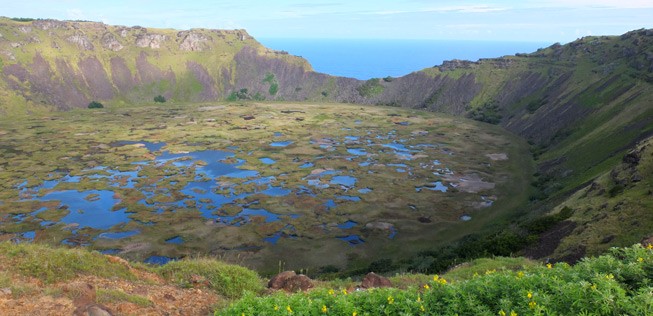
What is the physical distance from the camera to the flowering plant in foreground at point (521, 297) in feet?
35.9

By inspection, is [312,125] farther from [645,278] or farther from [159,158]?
[645,278]

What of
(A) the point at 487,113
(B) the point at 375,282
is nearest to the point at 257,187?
(B) the point at 375,282

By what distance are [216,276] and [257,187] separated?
63.2 meters

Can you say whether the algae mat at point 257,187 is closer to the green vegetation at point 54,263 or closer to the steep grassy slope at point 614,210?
the steep grassy slope at point 614,210

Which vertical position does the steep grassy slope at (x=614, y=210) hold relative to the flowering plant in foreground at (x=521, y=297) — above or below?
below

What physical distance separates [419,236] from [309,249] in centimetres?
1788

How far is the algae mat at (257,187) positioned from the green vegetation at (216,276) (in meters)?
29.6

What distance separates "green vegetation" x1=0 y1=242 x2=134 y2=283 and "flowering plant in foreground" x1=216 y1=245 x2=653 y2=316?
10.0 meters

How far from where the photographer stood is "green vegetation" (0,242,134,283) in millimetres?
18547

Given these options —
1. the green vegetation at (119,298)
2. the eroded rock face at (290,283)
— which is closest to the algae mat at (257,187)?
the eroded rock face at (290,283)

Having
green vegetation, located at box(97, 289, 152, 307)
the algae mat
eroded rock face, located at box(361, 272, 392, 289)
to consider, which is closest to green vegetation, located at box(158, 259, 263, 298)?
green vegetation, located at box(97, 289, 152, 307)

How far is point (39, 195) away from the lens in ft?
253

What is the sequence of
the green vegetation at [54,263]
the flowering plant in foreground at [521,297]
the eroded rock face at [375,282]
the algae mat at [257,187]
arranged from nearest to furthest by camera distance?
the flowering plant in foreground at [521,297]
the green vegetation at [54,263]
the eroded rock face at [375,282]
the algae mat at [257,187]

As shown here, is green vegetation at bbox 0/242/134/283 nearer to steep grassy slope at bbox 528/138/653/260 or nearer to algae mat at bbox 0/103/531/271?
algae mat at bbox 0/103/531/271
